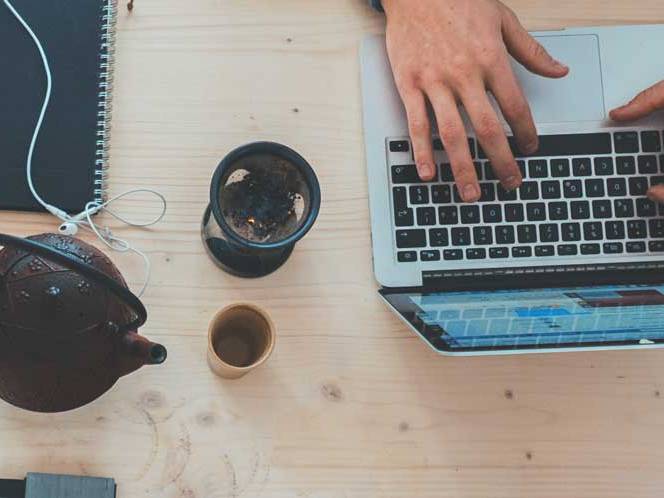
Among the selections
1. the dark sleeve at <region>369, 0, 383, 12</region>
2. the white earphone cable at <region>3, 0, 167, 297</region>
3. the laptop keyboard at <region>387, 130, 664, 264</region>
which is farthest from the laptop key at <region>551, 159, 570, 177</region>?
the white earphone cable at <region>3, 0, 167, 297</region>

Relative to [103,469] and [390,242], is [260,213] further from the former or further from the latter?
[103,469]

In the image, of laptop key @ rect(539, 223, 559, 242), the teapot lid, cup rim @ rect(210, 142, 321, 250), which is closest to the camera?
the teapot lid

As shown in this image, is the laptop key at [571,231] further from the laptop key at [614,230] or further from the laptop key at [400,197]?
the laptop key at [400,197]

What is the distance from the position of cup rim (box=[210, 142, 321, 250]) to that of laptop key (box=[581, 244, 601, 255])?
0.92ft

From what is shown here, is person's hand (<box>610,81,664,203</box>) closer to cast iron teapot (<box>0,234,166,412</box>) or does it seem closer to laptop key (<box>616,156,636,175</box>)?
laptop key (<box>616,156,636,175</box>)

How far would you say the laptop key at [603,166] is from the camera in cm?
73

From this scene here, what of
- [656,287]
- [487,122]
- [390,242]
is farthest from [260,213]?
[656,287]

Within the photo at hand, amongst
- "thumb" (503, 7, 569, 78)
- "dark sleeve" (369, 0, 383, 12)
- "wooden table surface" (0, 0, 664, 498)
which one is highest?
"dark sleeve" (369, 0, 383, 12)

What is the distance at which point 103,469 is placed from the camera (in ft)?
2.22

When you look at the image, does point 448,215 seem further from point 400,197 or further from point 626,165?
point 626,165

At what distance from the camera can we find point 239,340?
0.71 meters

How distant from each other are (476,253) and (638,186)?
0.60ft

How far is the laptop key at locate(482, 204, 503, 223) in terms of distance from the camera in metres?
0.72

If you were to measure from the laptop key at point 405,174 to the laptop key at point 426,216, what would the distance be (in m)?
0.03
